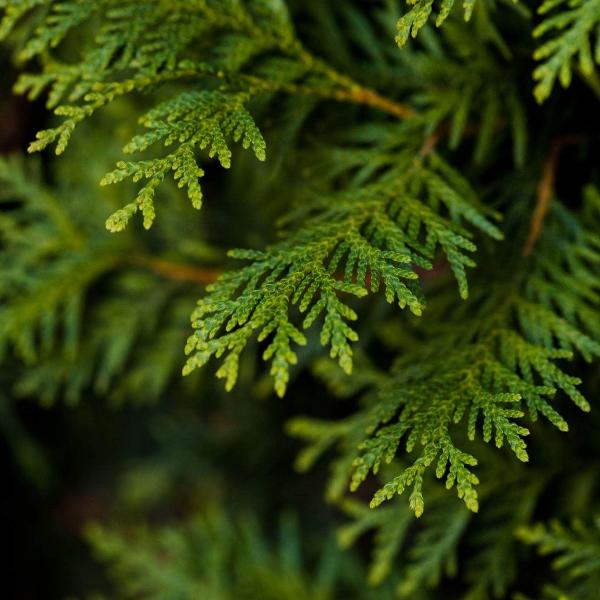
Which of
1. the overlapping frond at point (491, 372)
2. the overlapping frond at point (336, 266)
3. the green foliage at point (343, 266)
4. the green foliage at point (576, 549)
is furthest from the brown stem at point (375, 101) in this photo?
the green foliage at point (576, 549)

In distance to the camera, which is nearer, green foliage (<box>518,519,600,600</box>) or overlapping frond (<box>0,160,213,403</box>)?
green foliage (<box>518,519,600,600</box>)

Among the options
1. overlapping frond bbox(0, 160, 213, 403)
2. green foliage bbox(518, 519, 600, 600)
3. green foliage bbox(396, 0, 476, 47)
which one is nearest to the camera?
green foliage bbox(396, 0, 476, 47)

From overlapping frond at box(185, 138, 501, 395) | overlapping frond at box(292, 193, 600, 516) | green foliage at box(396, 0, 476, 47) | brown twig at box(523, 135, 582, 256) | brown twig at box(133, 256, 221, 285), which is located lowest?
overlapping frond at box(292, 193, 600, 516)

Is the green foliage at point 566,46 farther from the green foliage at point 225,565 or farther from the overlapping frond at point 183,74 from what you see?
the green foliage at point 225,565

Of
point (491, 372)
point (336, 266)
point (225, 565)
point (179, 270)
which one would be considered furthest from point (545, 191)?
point (225, 565)

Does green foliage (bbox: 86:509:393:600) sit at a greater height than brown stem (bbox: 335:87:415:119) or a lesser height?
lesser

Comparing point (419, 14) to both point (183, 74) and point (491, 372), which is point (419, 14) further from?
point (491, 372)

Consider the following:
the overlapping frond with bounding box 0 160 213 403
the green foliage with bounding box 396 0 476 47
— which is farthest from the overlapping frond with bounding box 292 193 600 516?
the overlapping frond with bounding box 0 160 213 403

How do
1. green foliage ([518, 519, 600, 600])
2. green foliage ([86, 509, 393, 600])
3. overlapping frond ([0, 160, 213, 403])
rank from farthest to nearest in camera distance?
green foliage ([86, 509, 393, 600]) < overlapping frond ([0, 160, 213, 403]) < green foliage ([518, 519, 600, 600])

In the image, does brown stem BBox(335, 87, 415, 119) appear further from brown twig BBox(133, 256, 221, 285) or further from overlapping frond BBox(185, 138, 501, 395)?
brown twig BBox(133, 256, 221, 285)
